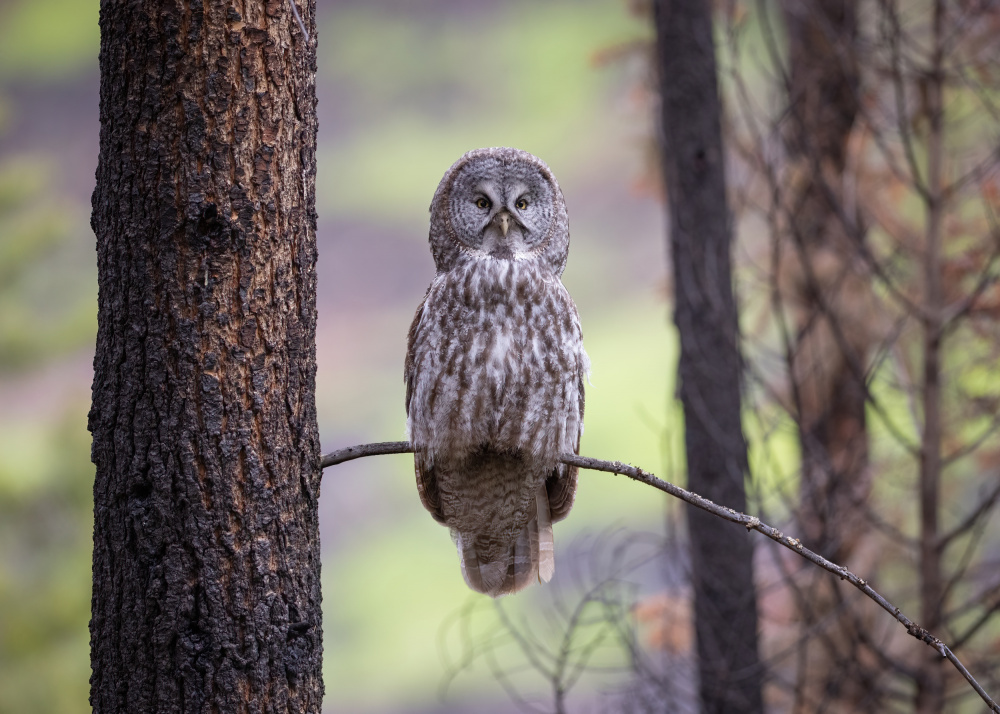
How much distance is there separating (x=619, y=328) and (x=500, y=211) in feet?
15.6

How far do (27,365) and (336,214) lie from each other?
266cm

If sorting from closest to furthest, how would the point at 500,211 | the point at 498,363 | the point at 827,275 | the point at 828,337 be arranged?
1. the point at 498,363
2. the point at 500,211
3. the point at 827,275
4. the point at 828,337

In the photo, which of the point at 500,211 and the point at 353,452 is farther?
the point at 500,211

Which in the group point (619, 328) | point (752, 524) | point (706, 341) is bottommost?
point (752, 524)

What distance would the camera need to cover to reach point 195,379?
51.9 inches

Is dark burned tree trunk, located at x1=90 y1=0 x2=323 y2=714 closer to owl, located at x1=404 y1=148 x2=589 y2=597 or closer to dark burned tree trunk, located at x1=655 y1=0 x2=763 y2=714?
owl, located at x1=404 y1=148 x2=589 y2=597

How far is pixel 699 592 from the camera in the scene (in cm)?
285

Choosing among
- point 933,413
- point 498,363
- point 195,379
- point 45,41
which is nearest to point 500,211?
point 498,363

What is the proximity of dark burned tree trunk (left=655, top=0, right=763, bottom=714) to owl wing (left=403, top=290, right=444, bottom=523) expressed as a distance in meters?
1.23

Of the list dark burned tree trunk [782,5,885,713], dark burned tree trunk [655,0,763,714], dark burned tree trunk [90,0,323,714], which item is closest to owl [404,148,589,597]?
dark burned tree trunk [90,0,323,714]

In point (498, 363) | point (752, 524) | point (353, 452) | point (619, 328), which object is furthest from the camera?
point (619, 328)

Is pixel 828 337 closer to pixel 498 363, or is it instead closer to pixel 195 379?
pixel 498 363

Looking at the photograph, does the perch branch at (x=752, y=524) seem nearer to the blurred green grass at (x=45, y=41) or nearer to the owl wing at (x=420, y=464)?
the owl wing at (x=420, y=464)

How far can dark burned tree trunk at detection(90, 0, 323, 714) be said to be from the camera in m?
1.31
